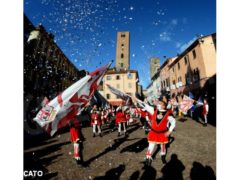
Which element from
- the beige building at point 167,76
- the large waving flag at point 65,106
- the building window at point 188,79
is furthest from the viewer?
the beige building at point 167,76

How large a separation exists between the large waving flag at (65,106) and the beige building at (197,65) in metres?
19.8

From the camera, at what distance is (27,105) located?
527 inches

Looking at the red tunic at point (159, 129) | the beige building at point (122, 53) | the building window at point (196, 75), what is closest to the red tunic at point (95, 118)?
the red tunic at point (159, 129)

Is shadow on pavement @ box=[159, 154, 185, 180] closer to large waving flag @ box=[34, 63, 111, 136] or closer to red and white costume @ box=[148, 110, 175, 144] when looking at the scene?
red and white costume @ box=[148, 110, 175, 144]

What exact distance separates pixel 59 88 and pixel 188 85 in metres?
17.8

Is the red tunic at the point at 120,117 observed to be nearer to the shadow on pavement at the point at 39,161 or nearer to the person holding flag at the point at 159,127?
the shadow on pavement at the point at 39,161

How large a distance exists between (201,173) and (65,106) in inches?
151

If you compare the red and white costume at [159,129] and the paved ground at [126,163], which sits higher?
the red and white costume at [159,129]

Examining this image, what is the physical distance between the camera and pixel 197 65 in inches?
1000

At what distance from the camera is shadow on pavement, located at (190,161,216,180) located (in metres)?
5.10

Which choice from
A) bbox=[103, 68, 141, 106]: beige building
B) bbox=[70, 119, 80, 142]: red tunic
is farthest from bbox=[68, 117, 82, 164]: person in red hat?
bbox=[103, 68, 141, 106]: beige building

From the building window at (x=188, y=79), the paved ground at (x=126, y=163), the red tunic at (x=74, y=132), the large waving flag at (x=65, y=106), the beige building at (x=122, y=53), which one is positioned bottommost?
the paved ground at (x=126, y=163)

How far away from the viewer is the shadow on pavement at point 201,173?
5102mm
